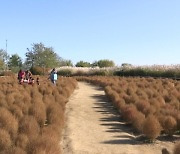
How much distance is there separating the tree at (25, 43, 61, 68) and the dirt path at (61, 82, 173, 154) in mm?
71511

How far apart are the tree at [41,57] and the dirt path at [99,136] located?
71.5m

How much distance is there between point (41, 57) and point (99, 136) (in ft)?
261

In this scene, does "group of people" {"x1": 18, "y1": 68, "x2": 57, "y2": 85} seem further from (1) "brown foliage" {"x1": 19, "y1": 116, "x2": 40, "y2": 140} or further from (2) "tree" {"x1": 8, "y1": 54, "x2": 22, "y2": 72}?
(2) "tree" {"x1": 8, "y1": 54, "x2": 22, "y2": 72}

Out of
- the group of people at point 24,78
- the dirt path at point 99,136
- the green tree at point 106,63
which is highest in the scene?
the green tree at point 106,63

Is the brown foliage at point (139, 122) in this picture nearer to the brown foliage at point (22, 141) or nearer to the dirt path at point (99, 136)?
the dirt path at point (99, 136)

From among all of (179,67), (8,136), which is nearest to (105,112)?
(8,136)

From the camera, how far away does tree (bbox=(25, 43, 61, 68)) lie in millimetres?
89125

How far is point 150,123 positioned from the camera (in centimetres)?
1201

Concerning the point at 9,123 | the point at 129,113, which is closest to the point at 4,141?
the point at 9,123

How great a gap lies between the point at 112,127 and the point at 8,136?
5.17 m

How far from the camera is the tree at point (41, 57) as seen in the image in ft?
292

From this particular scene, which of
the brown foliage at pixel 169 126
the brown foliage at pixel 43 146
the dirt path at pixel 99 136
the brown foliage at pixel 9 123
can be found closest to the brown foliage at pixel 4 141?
the brown foliage at pixel 9 123

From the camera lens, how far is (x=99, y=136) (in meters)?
12.3

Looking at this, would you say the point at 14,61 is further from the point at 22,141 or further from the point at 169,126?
the point at 22,141
